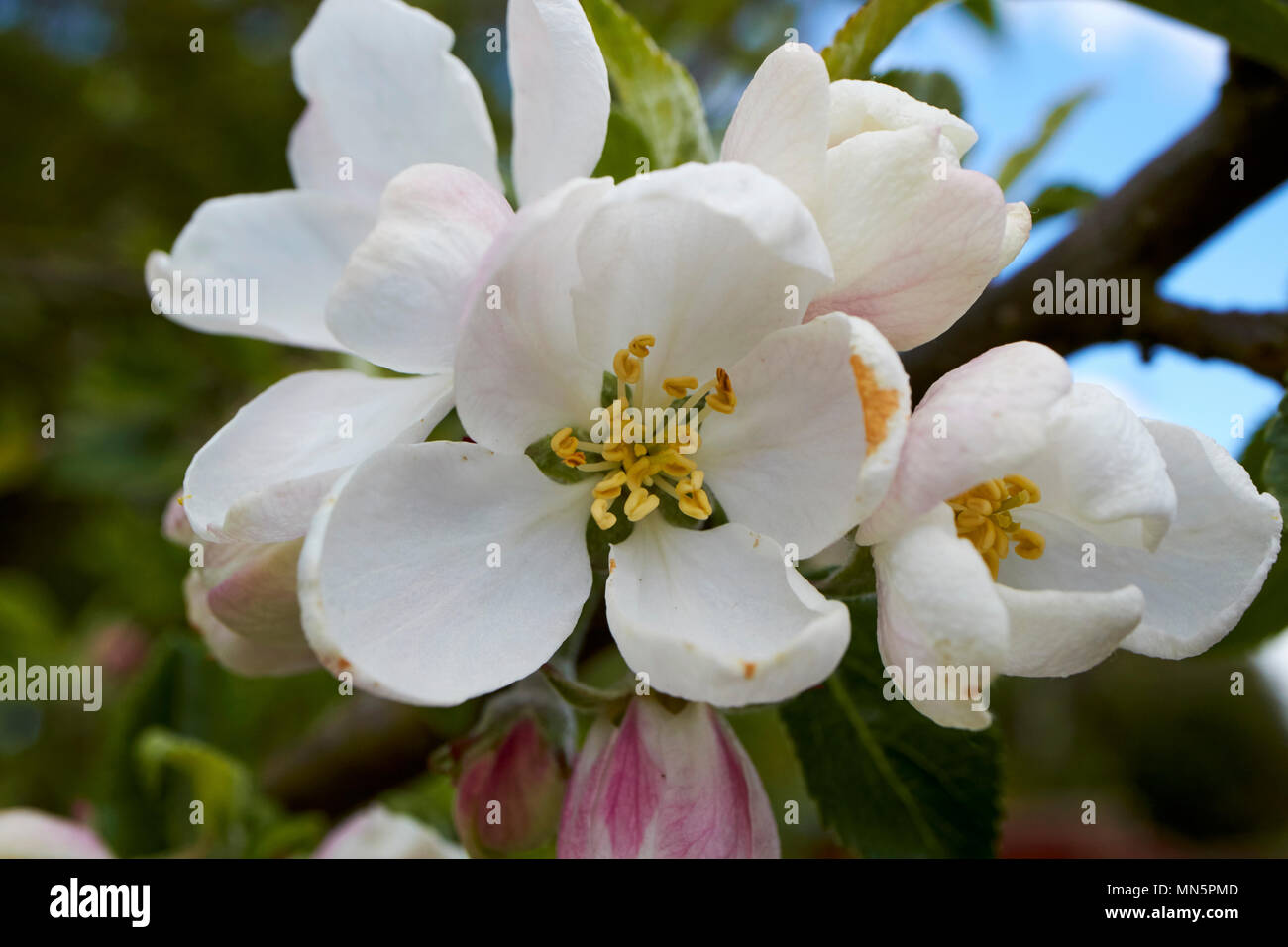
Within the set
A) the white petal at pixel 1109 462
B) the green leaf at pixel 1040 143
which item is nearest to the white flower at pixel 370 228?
the white petal at pixel 1109 462

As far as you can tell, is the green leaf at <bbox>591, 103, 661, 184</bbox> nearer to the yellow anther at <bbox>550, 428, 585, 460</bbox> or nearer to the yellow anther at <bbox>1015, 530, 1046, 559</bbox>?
the yellow anther at <bbox>550, 428, 585, 460</bbox>

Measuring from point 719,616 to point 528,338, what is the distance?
192 millimetres

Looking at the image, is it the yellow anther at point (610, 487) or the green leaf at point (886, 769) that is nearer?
the yellow anther at point (610, 487)

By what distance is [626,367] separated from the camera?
0.68 m

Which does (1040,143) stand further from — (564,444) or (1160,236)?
(564,444)

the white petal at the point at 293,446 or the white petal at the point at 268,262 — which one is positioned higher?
the white petal at the point at 268,262

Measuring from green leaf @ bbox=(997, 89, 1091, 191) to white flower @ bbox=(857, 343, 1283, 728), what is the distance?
419 mm

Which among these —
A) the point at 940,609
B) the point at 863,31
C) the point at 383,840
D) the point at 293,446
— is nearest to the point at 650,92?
the point at 863,31

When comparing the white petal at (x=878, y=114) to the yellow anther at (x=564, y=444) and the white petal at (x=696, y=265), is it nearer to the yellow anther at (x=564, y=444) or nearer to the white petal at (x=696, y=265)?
the white petal at (x=696, y=265)

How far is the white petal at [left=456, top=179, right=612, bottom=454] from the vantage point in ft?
1.89

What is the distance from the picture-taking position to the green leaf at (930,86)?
0.86m

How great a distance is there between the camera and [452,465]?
0.66 m

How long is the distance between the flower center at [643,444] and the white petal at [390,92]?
227 millimetres

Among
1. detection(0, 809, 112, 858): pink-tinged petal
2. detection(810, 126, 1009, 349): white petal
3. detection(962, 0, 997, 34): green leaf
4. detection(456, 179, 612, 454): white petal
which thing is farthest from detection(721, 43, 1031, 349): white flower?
Result: detection(0, 809, 112, 858): pink-tinged petal
